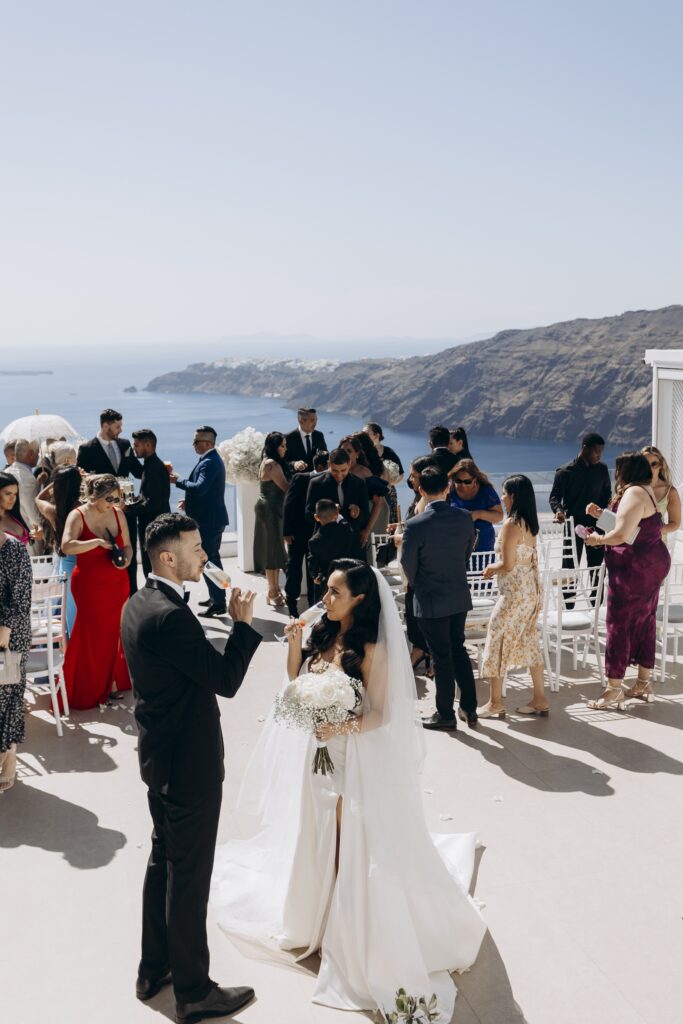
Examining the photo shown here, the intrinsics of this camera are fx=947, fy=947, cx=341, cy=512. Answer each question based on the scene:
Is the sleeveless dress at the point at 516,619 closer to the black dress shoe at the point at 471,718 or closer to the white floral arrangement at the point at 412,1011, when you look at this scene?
the black dress shoe at the point at 471,718

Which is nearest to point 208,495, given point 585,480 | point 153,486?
point 153,486

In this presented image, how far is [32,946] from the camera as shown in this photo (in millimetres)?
3855

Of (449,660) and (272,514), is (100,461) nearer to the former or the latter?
(272,514)

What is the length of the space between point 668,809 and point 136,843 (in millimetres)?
2750

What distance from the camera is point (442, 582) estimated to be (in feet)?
19.4

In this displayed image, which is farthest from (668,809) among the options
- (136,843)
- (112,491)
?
(112,491)

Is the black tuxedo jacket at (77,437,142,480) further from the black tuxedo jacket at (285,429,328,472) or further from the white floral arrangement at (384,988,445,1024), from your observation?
the white floral arrangement at (384,988,445,1024)

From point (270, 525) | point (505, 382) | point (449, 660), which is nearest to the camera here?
point (449, 660)

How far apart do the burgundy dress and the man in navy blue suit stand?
3663 mm

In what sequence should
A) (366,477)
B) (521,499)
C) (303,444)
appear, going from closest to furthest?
(521,499) → (366,477) → (303,444)

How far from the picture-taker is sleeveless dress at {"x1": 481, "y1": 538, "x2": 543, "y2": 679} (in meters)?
6.18

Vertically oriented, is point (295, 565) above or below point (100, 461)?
below

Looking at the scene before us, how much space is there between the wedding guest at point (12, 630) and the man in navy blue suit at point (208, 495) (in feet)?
10.9

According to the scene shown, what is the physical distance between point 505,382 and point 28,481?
37032 mm
